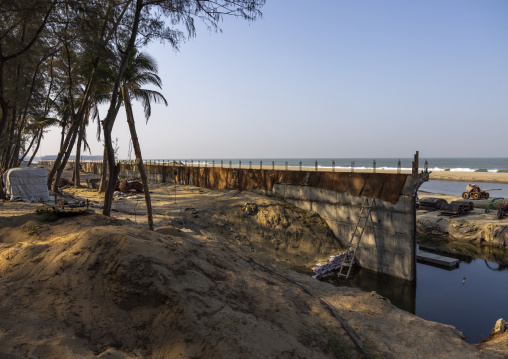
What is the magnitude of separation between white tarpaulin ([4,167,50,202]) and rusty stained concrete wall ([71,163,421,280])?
11.4m

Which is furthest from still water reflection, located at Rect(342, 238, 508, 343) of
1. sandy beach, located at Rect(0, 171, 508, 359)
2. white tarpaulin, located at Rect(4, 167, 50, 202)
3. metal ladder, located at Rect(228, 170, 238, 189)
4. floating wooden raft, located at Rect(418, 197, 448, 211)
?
white tarpaulin, located at Rect(4, 167, 50, 202)

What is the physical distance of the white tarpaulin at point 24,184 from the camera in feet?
46.6

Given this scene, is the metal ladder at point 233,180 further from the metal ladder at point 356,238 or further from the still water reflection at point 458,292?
the still water reflection at point 458,292

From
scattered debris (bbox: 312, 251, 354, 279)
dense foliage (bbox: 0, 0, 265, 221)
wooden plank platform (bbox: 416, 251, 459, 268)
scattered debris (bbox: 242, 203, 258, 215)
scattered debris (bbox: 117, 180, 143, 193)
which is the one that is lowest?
wooden plank platform (bbox: 416, 251, 459, 268)

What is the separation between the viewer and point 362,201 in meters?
14.2

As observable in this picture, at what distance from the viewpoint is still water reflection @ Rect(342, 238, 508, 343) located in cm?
1023

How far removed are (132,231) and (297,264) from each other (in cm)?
941

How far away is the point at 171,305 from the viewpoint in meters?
4.64

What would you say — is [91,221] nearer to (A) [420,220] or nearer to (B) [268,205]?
(B) [268,205]

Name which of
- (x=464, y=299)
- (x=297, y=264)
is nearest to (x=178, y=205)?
(x=297, y=264)

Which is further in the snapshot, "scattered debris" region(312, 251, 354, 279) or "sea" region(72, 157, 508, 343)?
"scattered debris" region(312, 251, 354, 279)

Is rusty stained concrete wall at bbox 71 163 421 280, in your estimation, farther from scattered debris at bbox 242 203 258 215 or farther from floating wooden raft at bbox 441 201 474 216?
floating wooden raft at bbox 441 201 474 216

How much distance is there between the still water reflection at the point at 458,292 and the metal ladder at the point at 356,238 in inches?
22.8

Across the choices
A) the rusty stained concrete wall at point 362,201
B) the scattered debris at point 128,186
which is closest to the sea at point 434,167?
the rusty stained concrete wall at point 362,201
